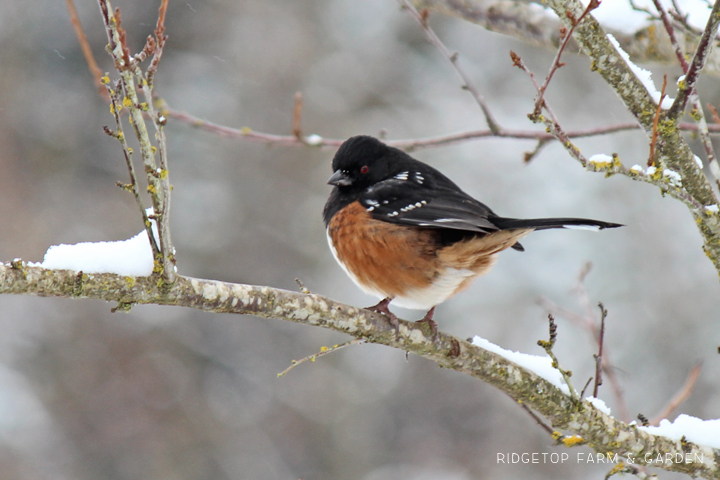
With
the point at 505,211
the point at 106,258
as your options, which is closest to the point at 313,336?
the point at 505,211

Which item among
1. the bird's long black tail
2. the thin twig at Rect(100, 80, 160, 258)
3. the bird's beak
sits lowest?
the thin twig at Rect(100, 80, 160, 258)

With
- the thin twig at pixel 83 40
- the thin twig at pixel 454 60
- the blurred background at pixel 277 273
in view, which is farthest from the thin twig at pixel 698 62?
the blurred background at pixel 277 273

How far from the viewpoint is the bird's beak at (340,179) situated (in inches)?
119

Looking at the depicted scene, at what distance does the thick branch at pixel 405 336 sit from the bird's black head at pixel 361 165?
1.03 metres

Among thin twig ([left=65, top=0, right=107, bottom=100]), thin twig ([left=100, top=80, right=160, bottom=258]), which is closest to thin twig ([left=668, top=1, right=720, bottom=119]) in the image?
thin twig ([left=100, top=80, right=160, bottom=258])

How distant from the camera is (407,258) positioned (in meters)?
2.62

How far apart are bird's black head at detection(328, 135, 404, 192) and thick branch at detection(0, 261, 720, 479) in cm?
103

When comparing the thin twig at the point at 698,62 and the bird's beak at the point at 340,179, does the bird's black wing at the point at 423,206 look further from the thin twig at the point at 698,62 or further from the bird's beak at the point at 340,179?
the thin twig at the point at 698,62

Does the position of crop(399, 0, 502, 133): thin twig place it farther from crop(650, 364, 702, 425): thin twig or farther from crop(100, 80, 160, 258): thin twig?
crop(100, 80, 160, 258): thin twig

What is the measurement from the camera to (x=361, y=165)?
311 cm

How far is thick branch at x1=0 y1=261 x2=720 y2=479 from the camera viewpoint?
1606 mm

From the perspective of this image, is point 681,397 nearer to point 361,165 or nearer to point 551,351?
point 551,351

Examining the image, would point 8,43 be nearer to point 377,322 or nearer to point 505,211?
point 505,211

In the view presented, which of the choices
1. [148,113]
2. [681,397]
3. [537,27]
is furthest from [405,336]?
[537,27]
